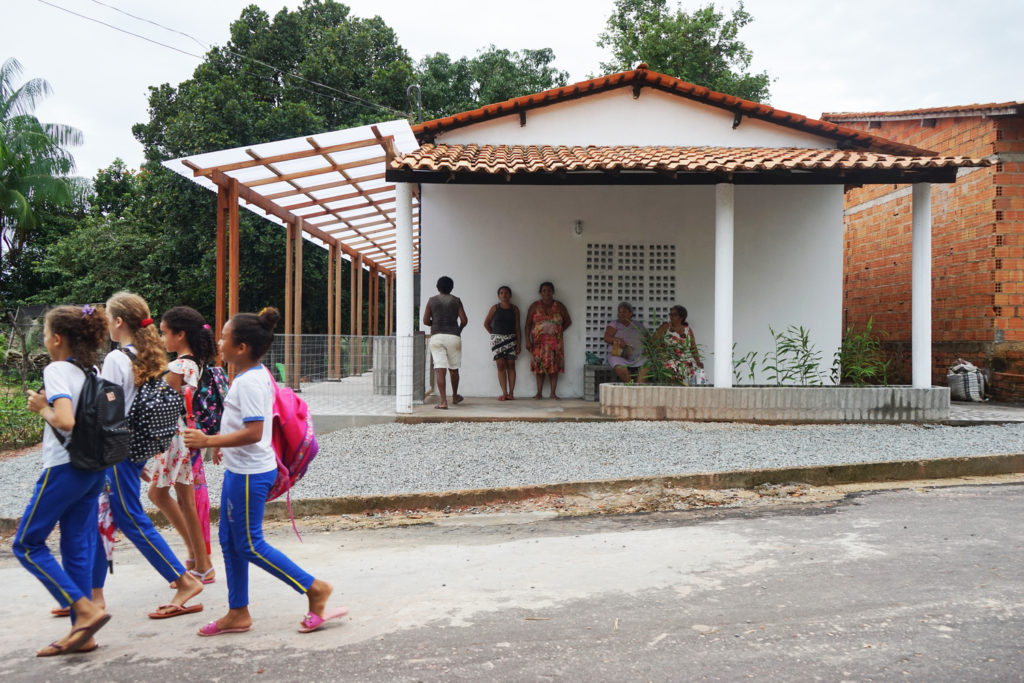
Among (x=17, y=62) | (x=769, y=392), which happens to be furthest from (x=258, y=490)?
(x=17, y=62)

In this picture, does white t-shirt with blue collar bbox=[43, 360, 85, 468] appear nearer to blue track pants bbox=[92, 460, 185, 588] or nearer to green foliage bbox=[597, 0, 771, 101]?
blue track pants bbox=[92, 460, 185, 588]

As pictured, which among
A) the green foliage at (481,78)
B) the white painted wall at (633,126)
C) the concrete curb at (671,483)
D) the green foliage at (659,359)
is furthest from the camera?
the green foliage at (481,78)

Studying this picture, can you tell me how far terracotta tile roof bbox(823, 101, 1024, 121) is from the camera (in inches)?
448

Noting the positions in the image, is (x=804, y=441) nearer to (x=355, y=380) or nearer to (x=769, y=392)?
(x=769, y=392)

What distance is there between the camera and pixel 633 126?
11.9 metres

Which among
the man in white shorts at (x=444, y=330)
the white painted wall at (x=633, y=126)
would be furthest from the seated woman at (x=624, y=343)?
the white painted wall at (x=633, y=126)

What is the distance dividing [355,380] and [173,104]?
20.9 meters

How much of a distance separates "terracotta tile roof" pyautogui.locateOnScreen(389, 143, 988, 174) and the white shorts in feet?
6.91

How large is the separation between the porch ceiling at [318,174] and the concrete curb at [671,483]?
162 inches

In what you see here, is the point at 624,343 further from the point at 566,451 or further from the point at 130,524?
the point at 130,524

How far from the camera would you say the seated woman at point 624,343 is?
1093 cm

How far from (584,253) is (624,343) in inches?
60.1

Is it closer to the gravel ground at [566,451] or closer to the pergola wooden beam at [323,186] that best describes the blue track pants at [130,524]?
the gravel ground at [566,451]

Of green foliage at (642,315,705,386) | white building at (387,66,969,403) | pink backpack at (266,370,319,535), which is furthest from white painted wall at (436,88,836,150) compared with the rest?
pink backpack at (266,370,319,535)
